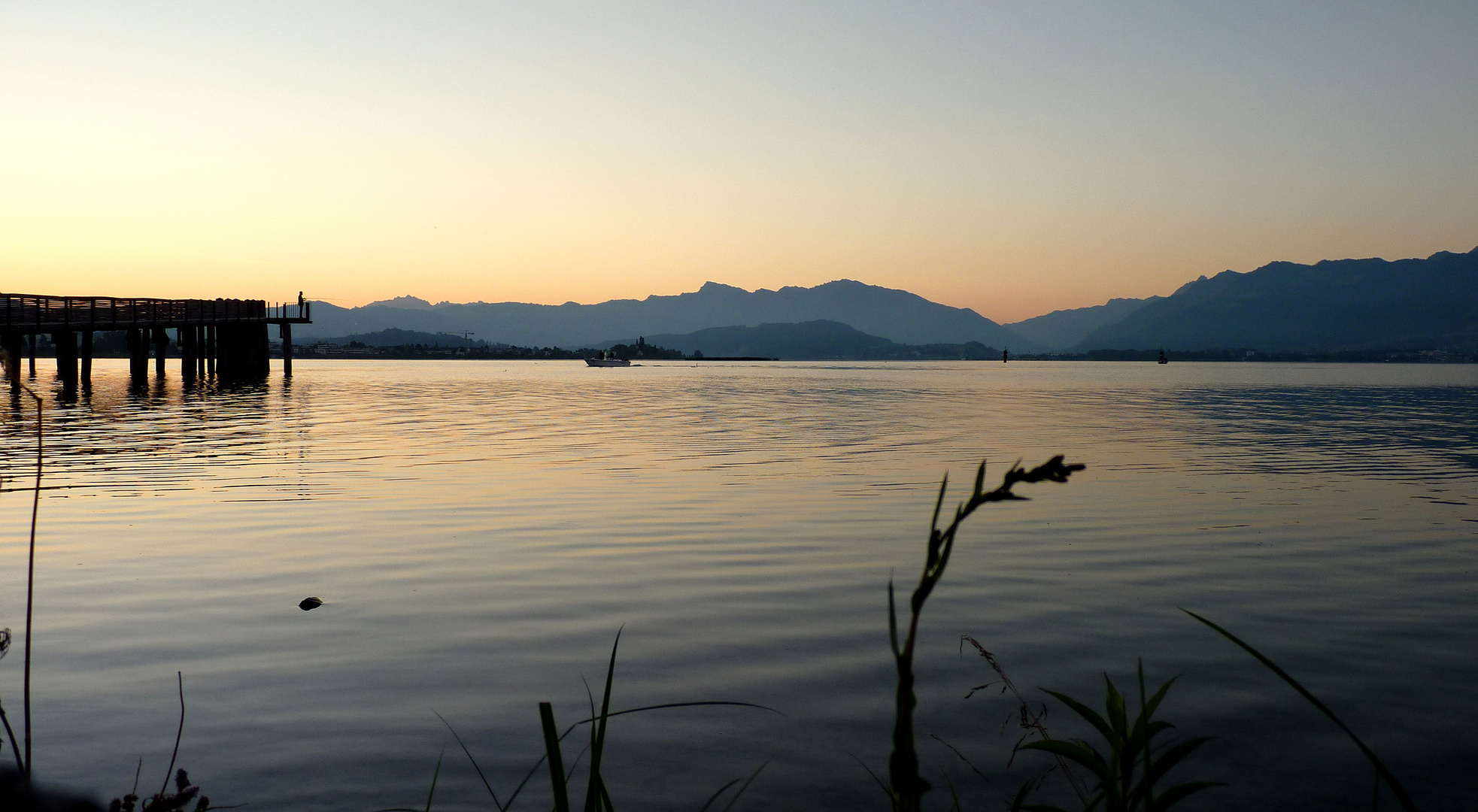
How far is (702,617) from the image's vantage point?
1038 centimetres

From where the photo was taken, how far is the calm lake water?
6.60m

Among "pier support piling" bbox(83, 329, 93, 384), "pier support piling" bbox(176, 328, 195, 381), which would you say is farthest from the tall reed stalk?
"pier support piling" bbox(176, 328, 195, 381)

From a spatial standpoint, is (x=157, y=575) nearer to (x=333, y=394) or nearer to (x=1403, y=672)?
(x=1403, y=672)

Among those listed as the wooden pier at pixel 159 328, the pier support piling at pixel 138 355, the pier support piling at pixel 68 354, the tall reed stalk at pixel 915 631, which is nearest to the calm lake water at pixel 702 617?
the tall reed stalk at pixel 915 631

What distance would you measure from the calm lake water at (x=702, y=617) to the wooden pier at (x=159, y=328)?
23.7m

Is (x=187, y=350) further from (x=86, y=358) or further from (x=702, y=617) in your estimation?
(x=702, y=617)

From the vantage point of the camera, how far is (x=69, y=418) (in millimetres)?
37000

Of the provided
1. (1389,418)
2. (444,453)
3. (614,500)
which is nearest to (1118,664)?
(614,500)

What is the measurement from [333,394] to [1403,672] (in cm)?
6177

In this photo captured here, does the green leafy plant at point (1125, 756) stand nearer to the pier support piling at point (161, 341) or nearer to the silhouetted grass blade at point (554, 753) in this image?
the silhouetted grass blade at point (554, 753)

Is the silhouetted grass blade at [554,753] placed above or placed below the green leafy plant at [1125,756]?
above

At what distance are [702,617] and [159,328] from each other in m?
62.6

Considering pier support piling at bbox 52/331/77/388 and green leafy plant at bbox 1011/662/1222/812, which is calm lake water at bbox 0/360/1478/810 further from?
pier support piling at bbox 52/331/77/388

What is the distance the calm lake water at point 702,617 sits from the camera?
260 inches
